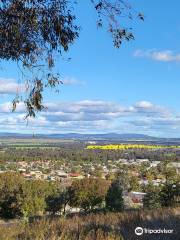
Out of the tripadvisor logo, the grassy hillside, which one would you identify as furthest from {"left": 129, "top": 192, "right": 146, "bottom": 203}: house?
the tripadvisor logo

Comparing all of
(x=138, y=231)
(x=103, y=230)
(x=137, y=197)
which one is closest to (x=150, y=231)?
(x=138, y=231)

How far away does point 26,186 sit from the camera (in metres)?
68.5

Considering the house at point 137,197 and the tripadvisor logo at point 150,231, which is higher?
the tripadvisor logo at point 150,231

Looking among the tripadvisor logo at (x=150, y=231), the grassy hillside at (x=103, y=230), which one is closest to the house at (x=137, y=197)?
the grassy hillside at (x=103, y=230)

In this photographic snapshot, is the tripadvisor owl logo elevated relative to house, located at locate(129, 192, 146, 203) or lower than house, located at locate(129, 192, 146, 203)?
elevated

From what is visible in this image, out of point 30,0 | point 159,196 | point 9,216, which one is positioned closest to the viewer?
point 30,0

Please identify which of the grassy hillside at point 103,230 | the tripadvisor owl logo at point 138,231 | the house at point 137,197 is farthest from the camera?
the house at point 137,197

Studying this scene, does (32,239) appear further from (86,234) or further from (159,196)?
(159,196)

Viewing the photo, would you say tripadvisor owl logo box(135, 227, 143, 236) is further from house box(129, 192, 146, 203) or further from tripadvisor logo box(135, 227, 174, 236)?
house box(129, 192, 146, 203)

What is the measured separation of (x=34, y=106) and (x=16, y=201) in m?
56.3

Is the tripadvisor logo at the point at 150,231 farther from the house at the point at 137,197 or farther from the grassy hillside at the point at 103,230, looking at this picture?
the house at the point at 137,197

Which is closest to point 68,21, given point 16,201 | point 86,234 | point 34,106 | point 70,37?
point 70,37

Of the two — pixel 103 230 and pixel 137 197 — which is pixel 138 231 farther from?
pixel 137 197

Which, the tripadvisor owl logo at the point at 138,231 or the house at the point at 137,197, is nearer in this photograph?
the tripadvisor owl logo at the point at 138,231
